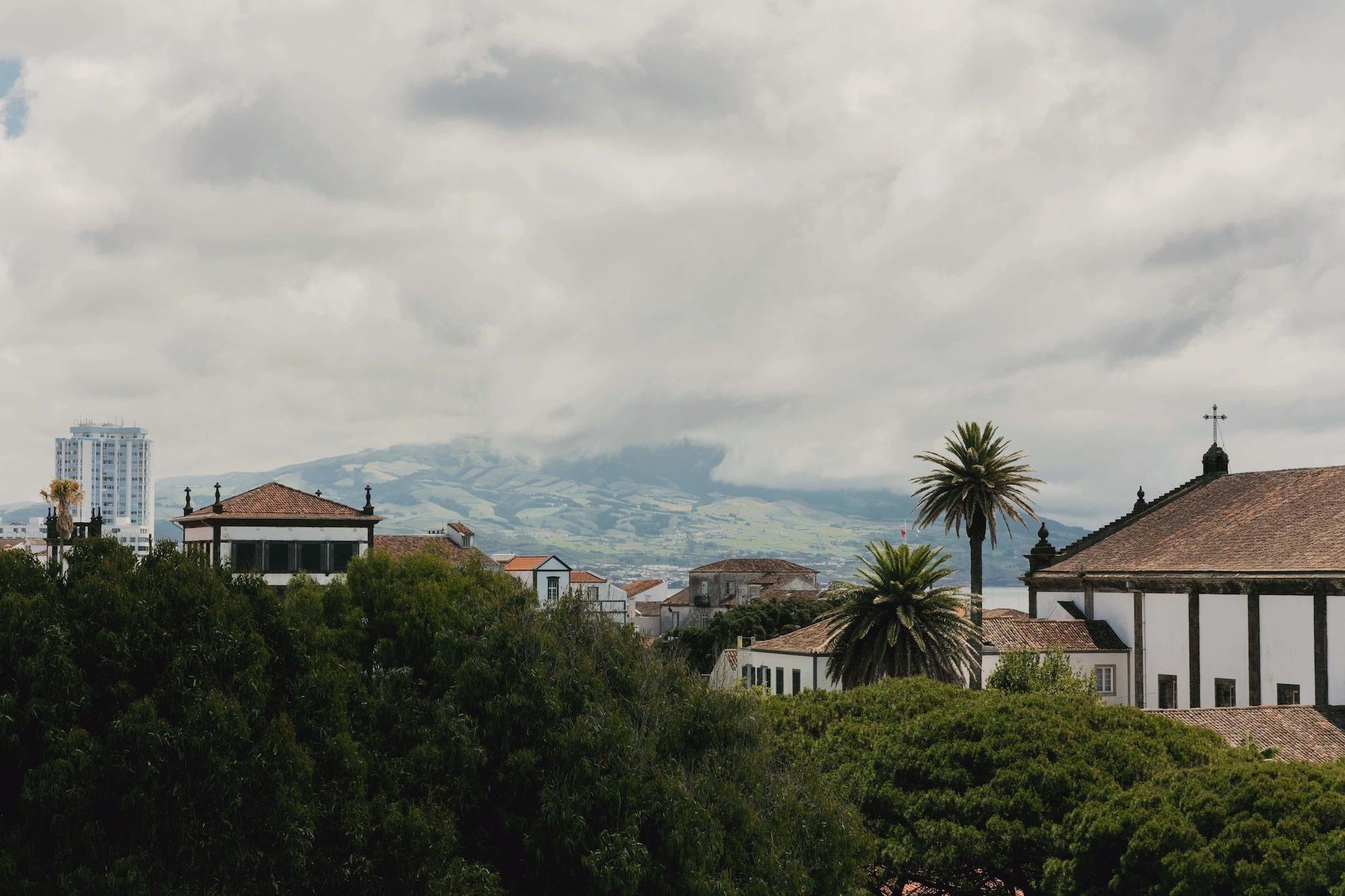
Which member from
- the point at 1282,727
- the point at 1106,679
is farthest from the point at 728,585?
the point at 1282,727

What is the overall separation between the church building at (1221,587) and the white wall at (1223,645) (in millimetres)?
47

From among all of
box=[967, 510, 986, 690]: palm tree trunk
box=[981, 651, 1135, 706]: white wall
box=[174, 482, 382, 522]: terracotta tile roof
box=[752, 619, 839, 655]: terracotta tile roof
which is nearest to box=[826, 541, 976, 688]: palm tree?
box=[967, 510, 986, 690]: palm tree trunk

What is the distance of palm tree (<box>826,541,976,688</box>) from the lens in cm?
5300

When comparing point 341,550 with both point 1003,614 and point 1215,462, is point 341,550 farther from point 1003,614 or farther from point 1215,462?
point 1215,462

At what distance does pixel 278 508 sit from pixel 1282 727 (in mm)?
48763

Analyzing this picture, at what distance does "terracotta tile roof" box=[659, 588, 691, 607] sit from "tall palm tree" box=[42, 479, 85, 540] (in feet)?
270

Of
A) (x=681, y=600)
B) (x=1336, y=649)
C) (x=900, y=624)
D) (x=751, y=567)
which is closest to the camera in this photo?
(x=1336, y=649)

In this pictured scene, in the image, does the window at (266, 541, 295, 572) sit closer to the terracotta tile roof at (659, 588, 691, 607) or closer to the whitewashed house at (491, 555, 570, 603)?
the whitewashed house at (491, 555, 570, 603)

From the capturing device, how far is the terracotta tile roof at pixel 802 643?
6969 cm

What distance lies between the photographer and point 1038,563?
71.5 metres

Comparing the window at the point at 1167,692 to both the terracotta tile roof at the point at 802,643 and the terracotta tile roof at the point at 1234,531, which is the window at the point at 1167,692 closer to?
the terracotta tile roof at the point at 1234,531

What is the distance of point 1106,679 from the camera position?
6256 centimetres

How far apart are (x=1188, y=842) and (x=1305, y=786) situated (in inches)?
98.9

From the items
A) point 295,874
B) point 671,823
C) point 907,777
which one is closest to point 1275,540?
point 907,777
